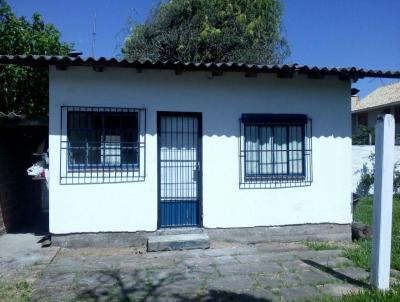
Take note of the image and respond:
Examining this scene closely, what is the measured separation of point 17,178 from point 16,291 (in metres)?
4.46

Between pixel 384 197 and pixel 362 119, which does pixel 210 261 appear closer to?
pixel 384 197

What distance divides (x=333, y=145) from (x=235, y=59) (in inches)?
343

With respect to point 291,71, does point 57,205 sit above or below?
below

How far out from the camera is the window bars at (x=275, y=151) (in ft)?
24.1

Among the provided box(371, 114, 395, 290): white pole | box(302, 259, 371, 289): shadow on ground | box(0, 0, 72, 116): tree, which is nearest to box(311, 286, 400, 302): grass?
box(371, 114, 395, 290): white pole

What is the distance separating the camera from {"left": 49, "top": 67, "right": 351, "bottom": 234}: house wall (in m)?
6.75

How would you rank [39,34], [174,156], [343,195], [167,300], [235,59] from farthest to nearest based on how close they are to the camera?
[235,59] < [39,34] < [343,195] < [174,156] < [167,300]

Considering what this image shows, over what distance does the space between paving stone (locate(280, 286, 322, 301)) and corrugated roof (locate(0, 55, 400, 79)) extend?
3.64m

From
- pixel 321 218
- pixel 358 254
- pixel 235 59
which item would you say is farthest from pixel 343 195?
pixel 235 59

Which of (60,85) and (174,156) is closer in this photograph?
(60,85)

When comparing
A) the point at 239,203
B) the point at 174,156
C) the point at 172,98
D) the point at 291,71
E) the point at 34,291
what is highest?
the point at 291,71

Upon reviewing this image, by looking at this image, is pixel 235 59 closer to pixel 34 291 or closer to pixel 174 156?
pixel 174 156

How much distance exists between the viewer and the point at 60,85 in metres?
6.68

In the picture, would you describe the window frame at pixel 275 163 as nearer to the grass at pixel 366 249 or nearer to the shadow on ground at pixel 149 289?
the grass at pixel 366 249
